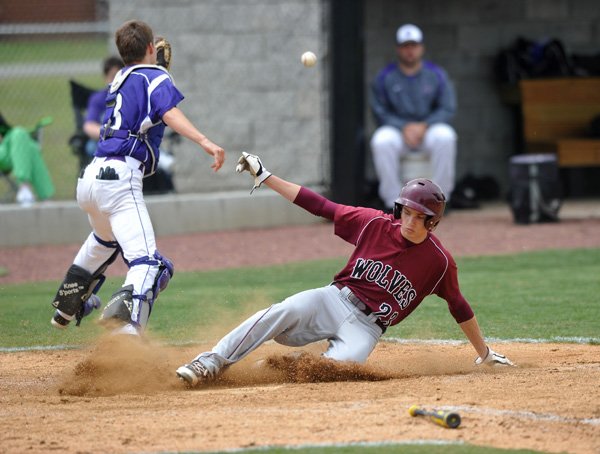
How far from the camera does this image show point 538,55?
1391cm

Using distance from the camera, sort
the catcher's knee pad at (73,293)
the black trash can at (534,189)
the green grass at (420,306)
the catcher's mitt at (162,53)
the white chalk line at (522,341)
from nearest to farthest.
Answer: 1. the catcher's knee pad at (73,293)
2. the white chalk line at (522,341)
3. the catcher's mitt at (162,53)
4. the green grass at (420,306)
5. the black trash can at (534,189)

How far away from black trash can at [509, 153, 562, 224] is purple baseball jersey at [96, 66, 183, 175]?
6.49 metres

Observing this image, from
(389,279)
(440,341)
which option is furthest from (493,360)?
(440,341)

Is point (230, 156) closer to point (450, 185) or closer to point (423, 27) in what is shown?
point (450, 185)

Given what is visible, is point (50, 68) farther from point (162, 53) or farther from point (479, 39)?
point (162, 53)

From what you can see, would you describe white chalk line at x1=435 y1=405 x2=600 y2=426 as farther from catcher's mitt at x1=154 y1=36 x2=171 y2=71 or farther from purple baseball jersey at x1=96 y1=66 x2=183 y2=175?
catcher's mitt at x1=154 y1=36 x2=171 y2=71

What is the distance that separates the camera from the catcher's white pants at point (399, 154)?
12.2 m

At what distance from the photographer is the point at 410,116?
12562 millimetres

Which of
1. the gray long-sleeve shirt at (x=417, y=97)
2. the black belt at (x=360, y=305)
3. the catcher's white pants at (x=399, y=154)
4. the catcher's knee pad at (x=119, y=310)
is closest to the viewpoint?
the catcher's knee pad at (x=119, y=310)

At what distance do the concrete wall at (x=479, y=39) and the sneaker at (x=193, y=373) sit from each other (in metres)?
9.27

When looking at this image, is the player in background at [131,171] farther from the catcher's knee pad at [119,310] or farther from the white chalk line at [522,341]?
the white chalk line at [522,341]

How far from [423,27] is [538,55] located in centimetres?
161

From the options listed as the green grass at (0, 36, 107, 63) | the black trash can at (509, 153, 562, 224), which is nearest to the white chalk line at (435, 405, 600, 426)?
the black trash can at (509, 153, 562, 224)

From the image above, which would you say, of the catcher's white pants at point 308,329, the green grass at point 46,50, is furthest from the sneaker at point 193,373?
the green grass at point 46,50
